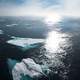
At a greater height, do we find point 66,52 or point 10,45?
point 10,45

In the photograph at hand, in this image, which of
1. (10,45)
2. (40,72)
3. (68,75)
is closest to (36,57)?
(40,72)

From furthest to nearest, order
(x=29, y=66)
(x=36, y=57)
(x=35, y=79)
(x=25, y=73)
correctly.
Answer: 1. (x=36, y=57)
2. (x=29, y=66)
3. (x=25, y=73)
4. (x=35, y=79)

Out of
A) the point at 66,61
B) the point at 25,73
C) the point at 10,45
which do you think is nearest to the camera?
the point at 25,73

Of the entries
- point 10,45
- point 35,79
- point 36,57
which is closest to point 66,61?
point 36,57

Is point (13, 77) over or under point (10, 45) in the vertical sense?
under

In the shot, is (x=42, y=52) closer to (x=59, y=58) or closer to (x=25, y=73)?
(x=59, y=58)

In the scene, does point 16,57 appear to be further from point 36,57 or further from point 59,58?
point 59,58

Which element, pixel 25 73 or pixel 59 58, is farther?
pixel 59 58

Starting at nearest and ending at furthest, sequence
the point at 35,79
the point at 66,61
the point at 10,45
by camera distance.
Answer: the point at 35,79 < the point at 66,61 < the point at 10,45

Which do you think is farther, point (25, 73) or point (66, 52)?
point (66, 52)
